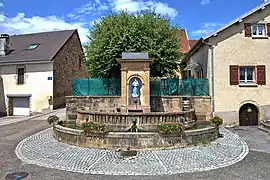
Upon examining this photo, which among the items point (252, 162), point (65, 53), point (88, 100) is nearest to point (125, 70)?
point (88, 100)

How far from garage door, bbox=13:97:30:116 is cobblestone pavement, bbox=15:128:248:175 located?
16.9 metres

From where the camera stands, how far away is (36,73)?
2727 centimetres

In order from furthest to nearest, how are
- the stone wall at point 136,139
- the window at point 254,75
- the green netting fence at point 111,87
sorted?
the green netting fence at point 111,87, the window at point 254,75, the stone wall at point 136,139

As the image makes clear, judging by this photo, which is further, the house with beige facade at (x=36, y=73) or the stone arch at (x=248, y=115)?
the house with beige facade at (x=36, y=73)

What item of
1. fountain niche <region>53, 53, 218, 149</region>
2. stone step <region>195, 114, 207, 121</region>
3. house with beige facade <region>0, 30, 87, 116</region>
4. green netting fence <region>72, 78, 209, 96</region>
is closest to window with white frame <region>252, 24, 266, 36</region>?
green netting fence <region>72, 78, 209, 96</region>

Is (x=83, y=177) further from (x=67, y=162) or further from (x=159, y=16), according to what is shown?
(x=159, y=16)

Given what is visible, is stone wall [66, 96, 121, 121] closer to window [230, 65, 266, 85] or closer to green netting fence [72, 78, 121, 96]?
green netting fence [72, 78, 121, 96]

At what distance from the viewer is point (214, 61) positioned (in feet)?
59.2

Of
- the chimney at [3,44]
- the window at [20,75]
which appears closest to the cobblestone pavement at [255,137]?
the window at [20,75]

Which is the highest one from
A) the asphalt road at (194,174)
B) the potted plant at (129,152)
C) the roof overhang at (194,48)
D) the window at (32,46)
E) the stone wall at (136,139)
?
the window at (32,46)

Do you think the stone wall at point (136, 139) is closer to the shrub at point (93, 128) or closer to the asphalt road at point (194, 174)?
the shrub at point (93, 128)

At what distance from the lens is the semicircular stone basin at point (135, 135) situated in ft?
35.9

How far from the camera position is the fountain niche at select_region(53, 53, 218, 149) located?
10988 millimetres

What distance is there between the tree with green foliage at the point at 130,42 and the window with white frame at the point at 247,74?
17.5 ft
